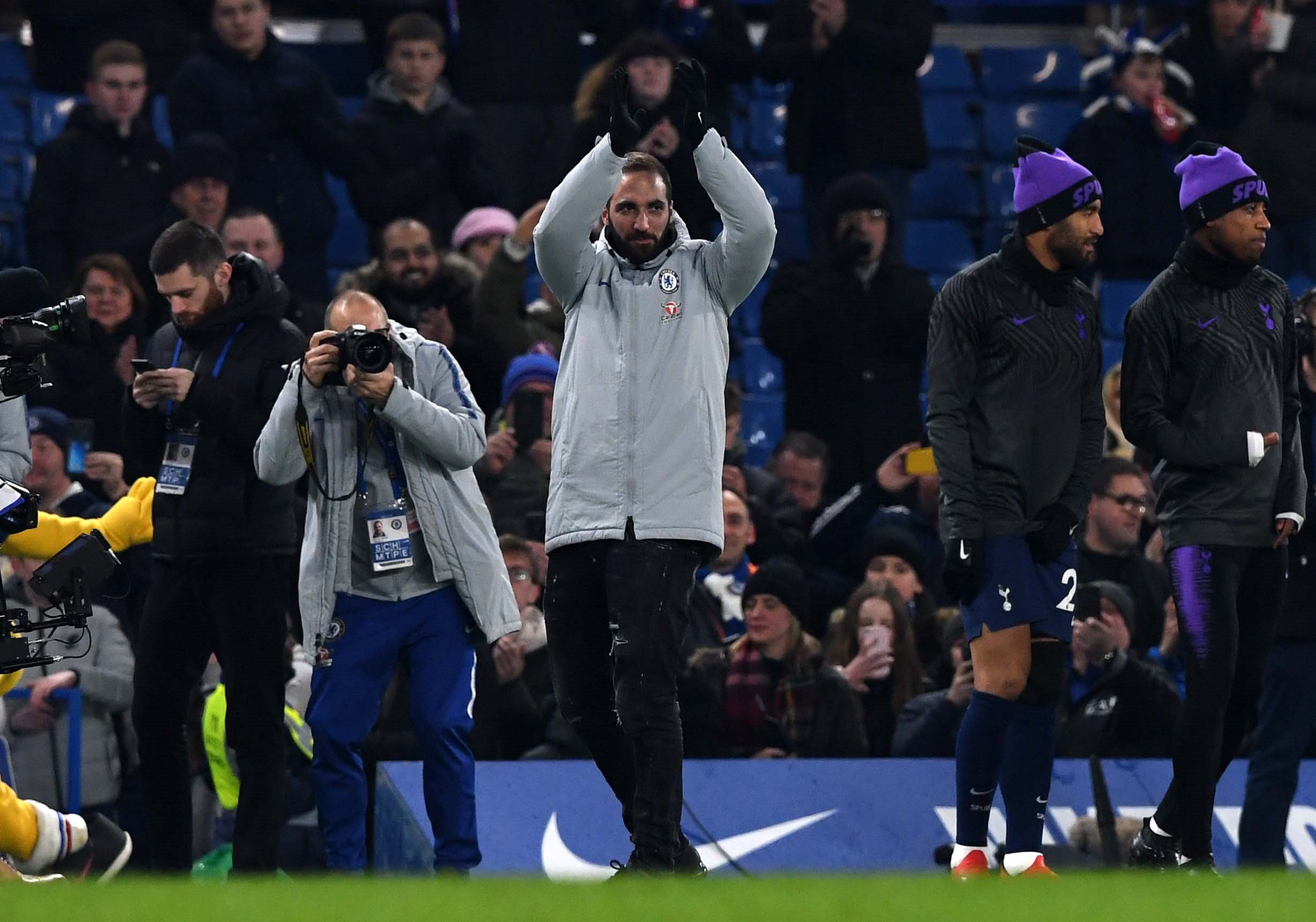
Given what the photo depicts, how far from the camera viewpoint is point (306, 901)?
15.3 feet

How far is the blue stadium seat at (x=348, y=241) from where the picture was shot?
1372 cm

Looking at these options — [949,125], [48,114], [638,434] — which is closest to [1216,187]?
[638,434]

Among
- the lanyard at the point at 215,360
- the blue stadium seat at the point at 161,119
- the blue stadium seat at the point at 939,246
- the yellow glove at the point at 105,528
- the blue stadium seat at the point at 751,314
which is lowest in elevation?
the yellow glove at the point at 105,528

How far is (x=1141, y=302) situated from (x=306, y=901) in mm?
4291

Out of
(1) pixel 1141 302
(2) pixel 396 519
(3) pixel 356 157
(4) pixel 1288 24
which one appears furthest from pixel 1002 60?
(2) pixel 396 519

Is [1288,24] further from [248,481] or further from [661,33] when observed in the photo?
[248,481]

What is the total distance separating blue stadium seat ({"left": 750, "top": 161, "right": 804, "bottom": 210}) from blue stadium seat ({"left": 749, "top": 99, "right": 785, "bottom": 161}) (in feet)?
0.24

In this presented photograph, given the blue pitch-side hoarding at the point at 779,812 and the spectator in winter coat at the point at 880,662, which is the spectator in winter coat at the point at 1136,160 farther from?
the blue pitch-side hoarding at the point at 779,812

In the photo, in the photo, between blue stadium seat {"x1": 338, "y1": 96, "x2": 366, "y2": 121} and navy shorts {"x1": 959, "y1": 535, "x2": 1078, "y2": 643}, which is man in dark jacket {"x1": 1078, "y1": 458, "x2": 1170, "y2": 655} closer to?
navy shorts {"x1": 959, "y1": 535, "x2": 1078, "y2": 643}

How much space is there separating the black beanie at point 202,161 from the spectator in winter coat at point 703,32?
2495mm

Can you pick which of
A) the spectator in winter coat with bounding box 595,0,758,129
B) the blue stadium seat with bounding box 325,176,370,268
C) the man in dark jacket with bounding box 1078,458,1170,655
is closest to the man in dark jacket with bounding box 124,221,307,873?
the man in dark jacket with bounding box 1078,458,1170,655

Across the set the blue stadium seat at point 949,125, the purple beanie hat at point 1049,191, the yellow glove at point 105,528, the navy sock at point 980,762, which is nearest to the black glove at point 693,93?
the purple beanie hat at point 1049,191

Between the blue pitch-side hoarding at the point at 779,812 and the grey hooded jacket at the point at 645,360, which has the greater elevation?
the grey hooded jacket at the point at 645,360

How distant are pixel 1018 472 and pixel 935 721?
2237 millimetres
